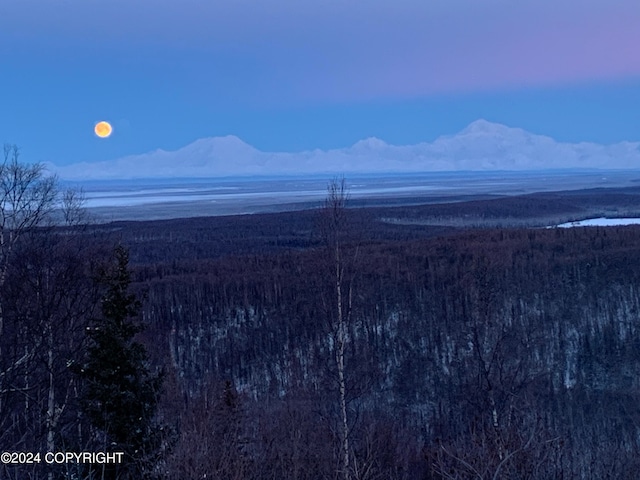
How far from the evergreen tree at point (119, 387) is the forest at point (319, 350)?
0.11 feet

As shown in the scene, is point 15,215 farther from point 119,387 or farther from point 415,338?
point 415,338

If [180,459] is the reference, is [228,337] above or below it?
below

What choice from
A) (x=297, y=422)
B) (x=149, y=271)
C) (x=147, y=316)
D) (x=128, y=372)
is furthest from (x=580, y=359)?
(x=149, y=271)

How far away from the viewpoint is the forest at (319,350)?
35.9ft

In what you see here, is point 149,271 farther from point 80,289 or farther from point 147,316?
point 80,289

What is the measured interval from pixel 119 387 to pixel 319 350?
19672mm

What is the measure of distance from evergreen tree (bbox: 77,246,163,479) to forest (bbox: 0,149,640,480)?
34 mm

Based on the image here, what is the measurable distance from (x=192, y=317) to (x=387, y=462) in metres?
22.2

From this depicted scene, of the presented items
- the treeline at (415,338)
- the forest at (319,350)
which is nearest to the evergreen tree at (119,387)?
the forest at (319,350)

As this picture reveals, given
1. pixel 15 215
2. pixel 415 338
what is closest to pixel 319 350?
pixel 415 338

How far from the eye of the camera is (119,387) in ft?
36.2

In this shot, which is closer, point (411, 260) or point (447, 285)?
point (447, 285)

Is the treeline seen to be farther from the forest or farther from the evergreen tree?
the evergreen tree

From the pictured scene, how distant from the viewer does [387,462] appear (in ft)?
53.6
